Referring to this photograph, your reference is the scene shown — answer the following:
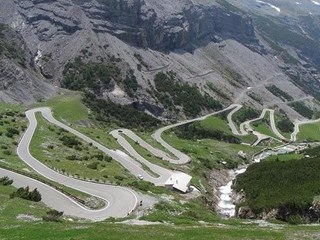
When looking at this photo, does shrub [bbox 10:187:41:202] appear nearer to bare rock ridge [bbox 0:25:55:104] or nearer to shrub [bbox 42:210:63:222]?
shrub [bbox 42:210:63:222]

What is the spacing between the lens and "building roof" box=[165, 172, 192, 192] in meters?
91.2

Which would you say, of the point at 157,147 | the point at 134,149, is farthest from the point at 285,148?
the point at 134,149

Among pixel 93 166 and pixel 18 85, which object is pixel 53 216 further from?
pixel 18 85

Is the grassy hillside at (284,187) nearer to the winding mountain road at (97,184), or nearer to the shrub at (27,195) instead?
the winding mountain road at (97,184)

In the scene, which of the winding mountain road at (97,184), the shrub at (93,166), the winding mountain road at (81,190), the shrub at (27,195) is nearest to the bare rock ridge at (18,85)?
the winding mountain road at (97,184)

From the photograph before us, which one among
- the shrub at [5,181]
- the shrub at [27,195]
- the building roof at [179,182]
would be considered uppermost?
the shrub at [27,195]

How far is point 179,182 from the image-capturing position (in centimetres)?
9350

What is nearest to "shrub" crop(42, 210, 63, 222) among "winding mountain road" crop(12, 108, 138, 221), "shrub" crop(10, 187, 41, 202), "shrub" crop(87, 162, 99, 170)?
"winding mountain road" crop(12, 108, 138, 221)

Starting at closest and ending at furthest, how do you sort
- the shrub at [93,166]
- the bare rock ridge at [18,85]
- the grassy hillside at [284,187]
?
1. the grassy hillside at [284,187]
2. the shrub at [93,166]
3. the bare rock ridge at [18,85]

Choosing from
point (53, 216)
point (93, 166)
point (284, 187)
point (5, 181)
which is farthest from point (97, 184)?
point (284, 187)

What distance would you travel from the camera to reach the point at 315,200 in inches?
2574

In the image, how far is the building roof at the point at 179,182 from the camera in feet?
299

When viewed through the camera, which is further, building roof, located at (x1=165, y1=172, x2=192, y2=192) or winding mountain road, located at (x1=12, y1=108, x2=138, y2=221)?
building roof, located at (x1=165, y1=172, x2=192, y2=192)

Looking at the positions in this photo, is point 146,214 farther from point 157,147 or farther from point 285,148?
point 285,148
